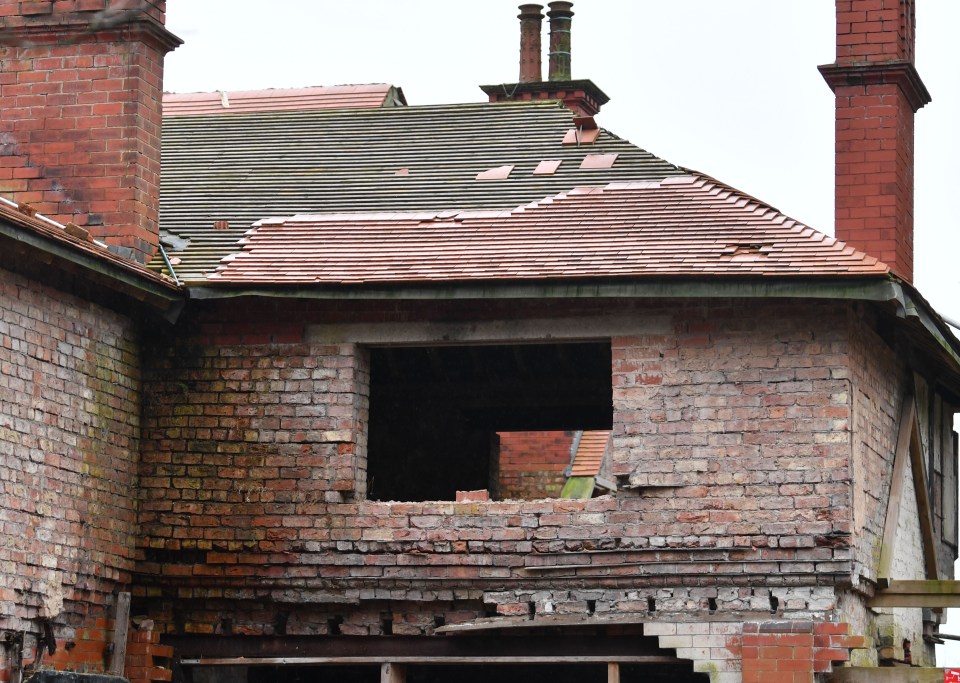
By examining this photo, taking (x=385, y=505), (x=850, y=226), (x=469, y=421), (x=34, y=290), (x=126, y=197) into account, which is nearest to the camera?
(x=34, y=290)

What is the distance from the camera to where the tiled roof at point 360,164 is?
14680 mm

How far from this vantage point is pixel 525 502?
13344 millimetres

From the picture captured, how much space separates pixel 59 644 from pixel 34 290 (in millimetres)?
2615

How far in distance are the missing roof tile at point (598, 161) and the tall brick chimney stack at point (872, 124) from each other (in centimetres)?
234

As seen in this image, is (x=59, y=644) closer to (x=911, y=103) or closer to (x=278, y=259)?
(x=278, y=259)

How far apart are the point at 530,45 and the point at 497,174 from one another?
397 inches

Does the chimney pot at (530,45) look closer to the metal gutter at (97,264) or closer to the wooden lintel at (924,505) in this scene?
the wooden lintel at (924,505)

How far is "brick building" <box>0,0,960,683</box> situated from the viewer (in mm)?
12508

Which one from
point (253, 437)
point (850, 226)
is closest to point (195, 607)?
point (253, 437)

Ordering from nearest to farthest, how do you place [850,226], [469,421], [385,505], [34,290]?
[34,290], [385,505], [850,226], [469,421]

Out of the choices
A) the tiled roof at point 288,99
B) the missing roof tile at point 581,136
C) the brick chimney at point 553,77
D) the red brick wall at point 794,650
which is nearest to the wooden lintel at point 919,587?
the red brick wall at point 794,650

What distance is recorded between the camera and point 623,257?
1307 centimetres

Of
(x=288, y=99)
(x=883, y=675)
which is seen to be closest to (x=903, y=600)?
(x=883, y=675)

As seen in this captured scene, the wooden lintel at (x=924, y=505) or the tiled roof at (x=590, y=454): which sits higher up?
the tiled roof at (x=590, y=454)
